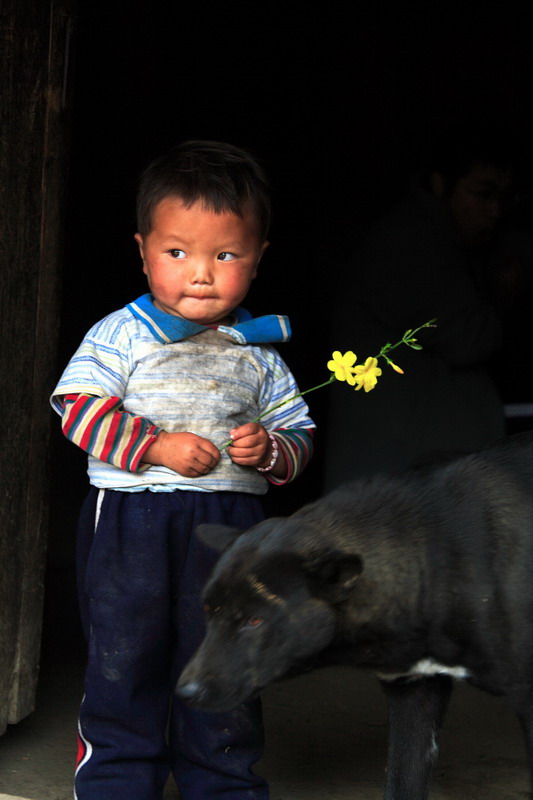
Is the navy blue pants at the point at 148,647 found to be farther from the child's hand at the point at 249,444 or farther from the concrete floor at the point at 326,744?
the concrete floor at the point at 326,744

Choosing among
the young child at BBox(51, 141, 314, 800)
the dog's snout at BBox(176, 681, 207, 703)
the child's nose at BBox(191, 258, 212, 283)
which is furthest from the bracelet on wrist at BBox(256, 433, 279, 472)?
the dog's snout at BBox(176, 681, 207, 703)

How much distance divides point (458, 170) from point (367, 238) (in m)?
0.43

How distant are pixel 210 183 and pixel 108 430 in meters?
0.67

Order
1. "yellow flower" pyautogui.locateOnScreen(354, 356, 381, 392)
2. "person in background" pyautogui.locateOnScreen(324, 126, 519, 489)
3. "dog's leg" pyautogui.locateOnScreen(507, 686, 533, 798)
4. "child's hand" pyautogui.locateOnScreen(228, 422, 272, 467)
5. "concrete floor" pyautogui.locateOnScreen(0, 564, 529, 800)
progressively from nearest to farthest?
"dog's leg" pyautogui.locateOnScreen(507, 686, 533, 798), "yellow flower" pyautogui.locateOnScreen(354, 356, 381, 392), "child's hand" pyautogui.locateOnScreen(228, 422, 272, 467), "concrete floor" pyautogui.locateOnScreen(0, 564, 529, 800), "person in background" pyautogui.locateOnScreen(324, 126, 519, 489)

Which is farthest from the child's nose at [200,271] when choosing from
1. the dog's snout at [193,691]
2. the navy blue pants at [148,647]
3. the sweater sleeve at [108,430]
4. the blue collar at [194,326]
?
the dog's snout at [193,691]

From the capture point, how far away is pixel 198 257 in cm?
281

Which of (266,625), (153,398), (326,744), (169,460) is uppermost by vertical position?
(153,398)

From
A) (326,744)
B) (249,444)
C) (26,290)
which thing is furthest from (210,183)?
(326,744)

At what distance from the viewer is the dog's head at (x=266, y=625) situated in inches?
93.1

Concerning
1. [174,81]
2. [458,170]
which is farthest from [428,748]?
[174,81]

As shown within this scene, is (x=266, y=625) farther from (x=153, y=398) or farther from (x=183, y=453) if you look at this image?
(x=153, y=398)

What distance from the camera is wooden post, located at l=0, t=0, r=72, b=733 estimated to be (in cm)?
319

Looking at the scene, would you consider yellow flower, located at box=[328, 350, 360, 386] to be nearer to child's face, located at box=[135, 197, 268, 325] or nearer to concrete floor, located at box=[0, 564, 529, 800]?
child's face, located at box=[135, 197, 268, 325]

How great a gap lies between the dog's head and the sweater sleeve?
50 centimetres
